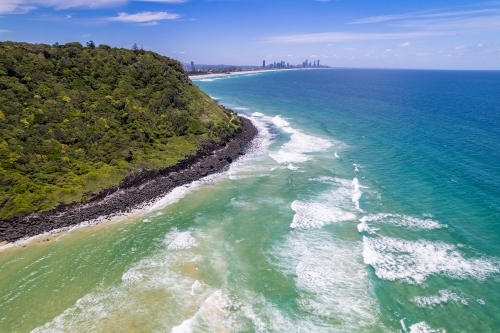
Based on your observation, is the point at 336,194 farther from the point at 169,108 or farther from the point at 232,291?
the point at 169,108

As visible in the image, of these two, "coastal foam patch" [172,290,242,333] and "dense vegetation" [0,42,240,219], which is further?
"dense vegetation" [0,42,240,219]

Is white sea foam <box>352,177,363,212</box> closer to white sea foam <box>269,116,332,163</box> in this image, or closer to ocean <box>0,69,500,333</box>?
ocean <box>0,69,500,333</box>

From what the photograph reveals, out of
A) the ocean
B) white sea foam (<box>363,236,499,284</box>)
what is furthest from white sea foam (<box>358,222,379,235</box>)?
white sea foam (<box>363,236,499,284</box>)

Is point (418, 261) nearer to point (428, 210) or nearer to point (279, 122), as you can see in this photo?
point (428, 210)

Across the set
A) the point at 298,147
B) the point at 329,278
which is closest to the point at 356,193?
the point at 329,278

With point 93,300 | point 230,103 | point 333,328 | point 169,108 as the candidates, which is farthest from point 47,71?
point 230,103

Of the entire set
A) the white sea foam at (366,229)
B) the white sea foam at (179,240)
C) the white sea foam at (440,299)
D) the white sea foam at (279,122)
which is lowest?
the white sea foam at (179,240)

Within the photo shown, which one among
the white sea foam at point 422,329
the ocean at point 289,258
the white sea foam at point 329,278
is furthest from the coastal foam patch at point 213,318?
the white sea foam at point 422,329

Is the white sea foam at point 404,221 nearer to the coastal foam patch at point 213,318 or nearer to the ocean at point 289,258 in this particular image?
the ocean at point 289,258
